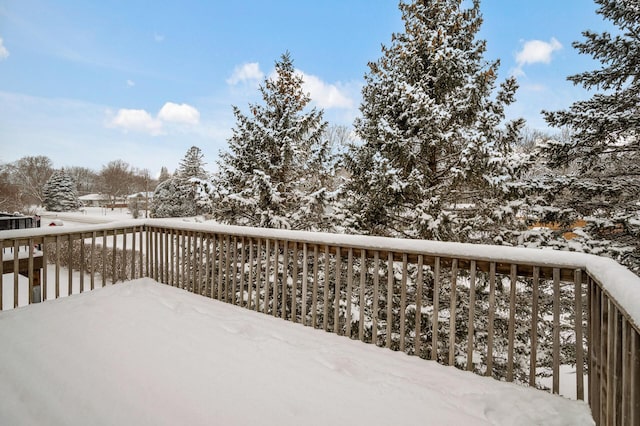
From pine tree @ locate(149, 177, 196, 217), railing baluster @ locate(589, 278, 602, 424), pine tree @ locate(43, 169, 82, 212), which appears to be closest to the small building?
pine tree @ locate(43, 169, 82, 212)

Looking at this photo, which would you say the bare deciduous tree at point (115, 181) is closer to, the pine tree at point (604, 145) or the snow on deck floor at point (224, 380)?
the snow on deck floor at point (224, 380)

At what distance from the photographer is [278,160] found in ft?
27.2

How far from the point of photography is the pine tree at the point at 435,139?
568 cm

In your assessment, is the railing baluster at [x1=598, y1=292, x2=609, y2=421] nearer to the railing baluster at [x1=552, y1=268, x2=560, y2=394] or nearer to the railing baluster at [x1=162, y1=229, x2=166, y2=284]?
the railing baluster at [x1=552, y1=268, x2=560, y2=394]

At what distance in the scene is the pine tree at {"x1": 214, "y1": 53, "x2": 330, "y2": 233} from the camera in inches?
301

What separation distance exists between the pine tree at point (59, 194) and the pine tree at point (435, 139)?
40.1 metres

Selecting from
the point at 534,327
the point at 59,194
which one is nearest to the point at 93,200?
the point at 59,194

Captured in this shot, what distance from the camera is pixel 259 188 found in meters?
7.34

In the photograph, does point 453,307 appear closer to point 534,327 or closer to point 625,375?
point 534,327

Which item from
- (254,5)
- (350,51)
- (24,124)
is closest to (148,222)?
(254,5)

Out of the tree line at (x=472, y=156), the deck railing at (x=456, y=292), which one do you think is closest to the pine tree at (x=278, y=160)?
the tree line at (x=472, y=156)

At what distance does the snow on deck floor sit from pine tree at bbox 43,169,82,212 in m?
40.7

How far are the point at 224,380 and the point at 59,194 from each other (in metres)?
43.2

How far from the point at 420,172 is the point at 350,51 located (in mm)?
12262
